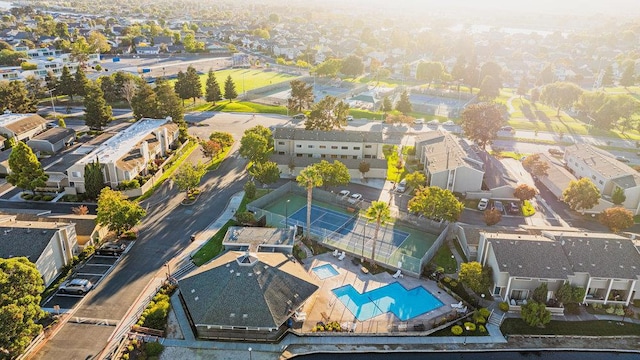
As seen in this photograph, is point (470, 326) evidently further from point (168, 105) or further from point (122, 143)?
point (168, 105)

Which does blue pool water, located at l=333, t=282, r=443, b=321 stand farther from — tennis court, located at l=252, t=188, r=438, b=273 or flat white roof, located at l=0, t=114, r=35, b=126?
flat white roof, located at l=0, t=114, r=35, b=126

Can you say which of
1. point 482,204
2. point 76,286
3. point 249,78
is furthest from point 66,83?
point 482,204

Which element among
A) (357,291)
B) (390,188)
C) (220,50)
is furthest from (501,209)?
(220,50)

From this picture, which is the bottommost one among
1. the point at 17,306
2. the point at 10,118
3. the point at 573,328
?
the point at 573,328

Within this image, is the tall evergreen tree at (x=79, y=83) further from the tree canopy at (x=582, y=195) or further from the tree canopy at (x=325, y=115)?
the tree canopy at (x=582, y=195)

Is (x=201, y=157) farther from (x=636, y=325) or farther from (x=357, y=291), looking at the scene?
(x=636, y=325)

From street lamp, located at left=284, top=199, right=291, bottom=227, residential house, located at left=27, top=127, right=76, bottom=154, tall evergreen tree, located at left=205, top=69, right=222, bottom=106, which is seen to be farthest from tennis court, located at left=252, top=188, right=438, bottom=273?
tall evergreen tree, located at left=205, top=69, right=222, bottom=106
